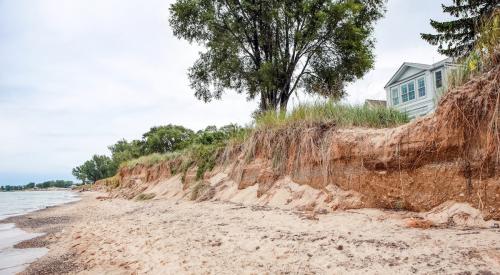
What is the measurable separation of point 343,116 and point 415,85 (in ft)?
61.9

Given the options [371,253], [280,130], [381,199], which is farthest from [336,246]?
[280,130]

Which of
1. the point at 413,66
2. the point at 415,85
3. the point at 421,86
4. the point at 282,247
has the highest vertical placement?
the point at 413,66

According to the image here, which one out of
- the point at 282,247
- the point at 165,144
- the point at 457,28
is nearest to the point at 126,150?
the point at 165,144

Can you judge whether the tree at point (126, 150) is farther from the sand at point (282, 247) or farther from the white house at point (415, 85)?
the sand at point (282, 247)

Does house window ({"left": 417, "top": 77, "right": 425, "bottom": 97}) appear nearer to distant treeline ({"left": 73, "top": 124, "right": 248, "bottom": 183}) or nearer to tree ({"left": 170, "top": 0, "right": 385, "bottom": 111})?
tree ({"left": 170, "top": 0, "right": 385, "bottom": 111})

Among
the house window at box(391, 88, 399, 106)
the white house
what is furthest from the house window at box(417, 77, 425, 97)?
the house window at box(391, 88, 399, 106)

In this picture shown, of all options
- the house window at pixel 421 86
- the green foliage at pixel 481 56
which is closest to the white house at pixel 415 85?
the house window at pixel 421 86

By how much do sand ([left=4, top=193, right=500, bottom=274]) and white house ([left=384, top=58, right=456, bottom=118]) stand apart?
59.5ft

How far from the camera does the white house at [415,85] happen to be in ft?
71.8

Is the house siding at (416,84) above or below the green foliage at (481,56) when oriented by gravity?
above

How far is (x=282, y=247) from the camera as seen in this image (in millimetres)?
3959

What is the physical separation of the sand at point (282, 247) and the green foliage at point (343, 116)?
2081 millimetres

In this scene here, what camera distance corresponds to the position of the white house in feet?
71.8

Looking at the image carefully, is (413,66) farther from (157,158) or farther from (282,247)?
(282,247)
